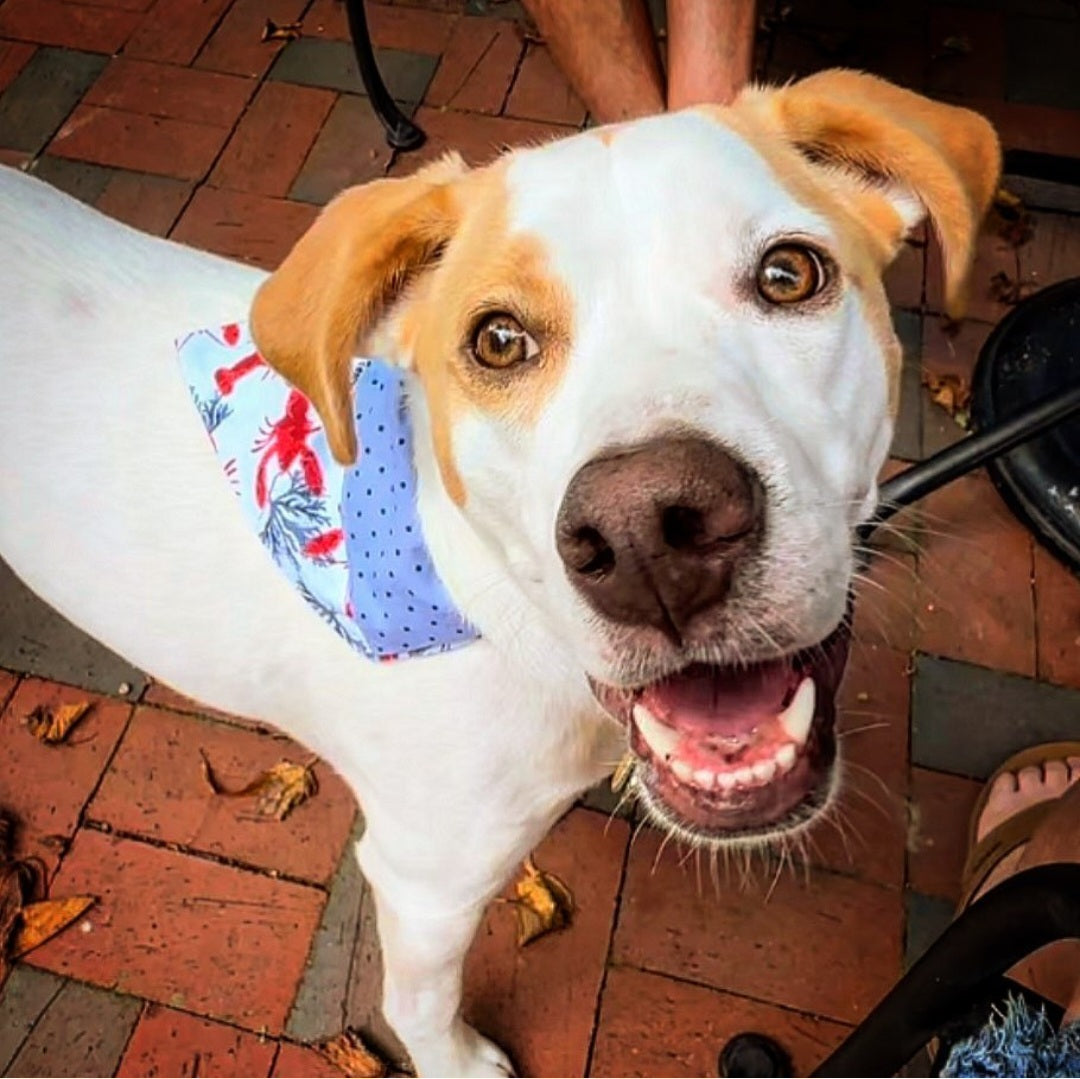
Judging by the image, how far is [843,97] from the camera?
1.22 metres

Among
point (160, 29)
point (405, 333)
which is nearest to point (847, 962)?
point (405, 333)

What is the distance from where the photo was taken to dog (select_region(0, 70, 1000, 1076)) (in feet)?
3.21

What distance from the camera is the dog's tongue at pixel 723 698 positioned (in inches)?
43.2

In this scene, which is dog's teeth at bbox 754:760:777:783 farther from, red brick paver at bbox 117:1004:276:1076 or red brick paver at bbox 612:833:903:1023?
red brick paver at bbox 117:1004:276:1076

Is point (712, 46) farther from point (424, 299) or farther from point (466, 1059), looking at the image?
point (466, 1059)

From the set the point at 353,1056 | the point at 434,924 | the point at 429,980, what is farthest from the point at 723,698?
A: the point at 353,1056

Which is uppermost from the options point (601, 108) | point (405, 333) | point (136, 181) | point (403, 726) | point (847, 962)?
point (405, 333)

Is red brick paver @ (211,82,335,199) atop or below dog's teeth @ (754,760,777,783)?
below

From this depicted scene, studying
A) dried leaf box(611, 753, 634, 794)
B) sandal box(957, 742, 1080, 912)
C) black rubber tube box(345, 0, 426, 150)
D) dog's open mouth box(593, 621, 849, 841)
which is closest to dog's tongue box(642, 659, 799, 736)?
dog's open mouth box(593, 621, 849, 841)

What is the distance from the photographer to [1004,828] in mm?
1835

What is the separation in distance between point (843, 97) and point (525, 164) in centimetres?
33

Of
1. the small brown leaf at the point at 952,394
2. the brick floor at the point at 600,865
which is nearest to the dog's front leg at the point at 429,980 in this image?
the brick floor at the point at 600,865

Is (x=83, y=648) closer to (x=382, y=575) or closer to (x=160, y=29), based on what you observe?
(x=382, y=575)

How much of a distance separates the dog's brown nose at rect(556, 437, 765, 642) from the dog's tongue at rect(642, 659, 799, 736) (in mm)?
138
